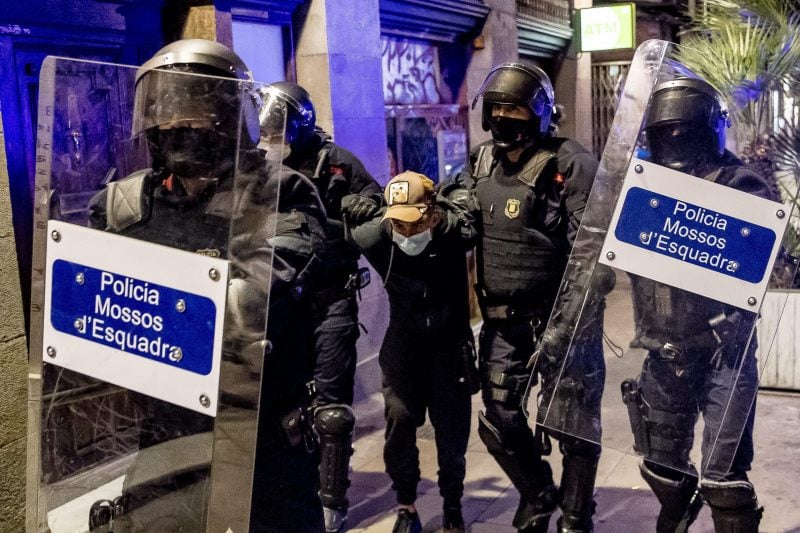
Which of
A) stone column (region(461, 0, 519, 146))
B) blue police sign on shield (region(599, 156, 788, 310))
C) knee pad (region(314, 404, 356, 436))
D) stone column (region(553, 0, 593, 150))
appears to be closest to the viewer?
blue police sign on shield (region(599, 156, 788, 310))

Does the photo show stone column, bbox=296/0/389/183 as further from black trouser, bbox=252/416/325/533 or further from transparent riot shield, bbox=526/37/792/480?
black trouser, bbox=252/416/325/533

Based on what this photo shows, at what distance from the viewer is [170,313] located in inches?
72.9

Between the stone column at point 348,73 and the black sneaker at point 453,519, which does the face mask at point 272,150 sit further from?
the stone column at point 348,73

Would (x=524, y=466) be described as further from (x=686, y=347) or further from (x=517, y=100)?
(x=517, y=100)

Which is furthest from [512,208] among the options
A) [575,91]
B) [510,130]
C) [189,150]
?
[575,91]

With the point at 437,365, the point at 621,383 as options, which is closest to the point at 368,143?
the point at 437,365

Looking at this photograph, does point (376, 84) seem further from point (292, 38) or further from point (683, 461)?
point (683, 461)

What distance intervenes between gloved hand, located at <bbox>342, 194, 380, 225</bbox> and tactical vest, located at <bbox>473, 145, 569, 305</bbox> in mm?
504

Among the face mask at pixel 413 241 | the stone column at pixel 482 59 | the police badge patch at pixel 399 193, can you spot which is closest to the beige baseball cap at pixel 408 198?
the police badge patch at pixel 399 193

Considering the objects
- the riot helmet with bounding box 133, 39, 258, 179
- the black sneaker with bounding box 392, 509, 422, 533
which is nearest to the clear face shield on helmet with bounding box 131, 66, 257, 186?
the riot helmet with bounding box 133, 39, 258, 179

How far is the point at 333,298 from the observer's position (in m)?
4.38

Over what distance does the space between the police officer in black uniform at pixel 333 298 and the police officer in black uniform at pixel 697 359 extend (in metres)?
1.60

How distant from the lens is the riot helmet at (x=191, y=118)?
6.23 ft

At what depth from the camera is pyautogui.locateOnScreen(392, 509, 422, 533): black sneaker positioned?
13.8 ft
